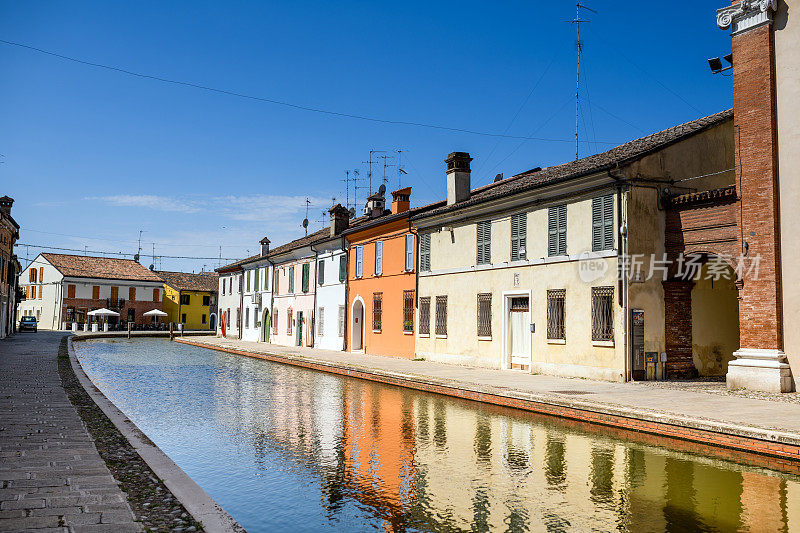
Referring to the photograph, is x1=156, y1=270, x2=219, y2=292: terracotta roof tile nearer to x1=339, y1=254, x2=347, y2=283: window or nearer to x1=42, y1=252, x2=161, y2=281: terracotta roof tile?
x1=42, y1=252, x2=161, y2=281: terracotta roof tile

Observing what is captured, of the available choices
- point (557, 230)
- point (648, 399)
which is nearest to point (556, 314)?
point (557, 230)

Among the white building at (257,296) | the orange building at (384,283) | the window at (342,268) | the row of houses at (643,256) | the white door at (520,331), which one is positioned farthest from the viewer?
the white building at (257,296)

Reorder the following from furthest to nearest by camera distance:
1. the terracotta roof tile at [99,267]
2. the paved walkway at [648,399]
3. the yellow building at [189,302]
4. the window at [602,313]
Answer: the yellow building at [189,302] < the terracotta roof tile at [99,267] < the window at [602,313] < the paved walkway at [648,399]

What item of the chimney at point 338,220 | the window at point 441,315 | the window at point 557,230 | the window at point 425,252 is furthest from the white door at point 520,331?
the chimney at point 338,220

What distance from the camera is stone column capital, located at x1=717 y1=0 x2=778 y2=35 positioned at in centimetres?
1517

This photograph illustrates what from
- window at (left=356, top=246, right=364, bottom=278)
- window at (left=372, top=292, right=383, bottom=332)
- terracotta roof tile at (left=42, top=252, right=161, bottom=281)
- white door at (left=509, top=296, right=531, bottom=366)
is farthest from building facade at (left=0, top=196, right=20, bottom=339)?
white door at (left=509, top=296, right=531, bottom=366)

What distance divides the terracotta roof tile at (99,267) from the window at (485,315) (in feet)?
183

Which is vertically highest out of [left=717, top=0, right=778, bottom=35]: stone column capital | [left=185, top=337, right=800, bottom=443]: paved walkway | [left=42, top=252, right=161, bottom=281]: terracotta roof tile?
[left=717, top=0, right=778, bottom=35]: stone column capital

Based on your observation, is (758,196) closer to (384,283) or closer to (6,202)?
(384,283)

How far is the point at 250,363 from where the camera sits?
28.2 m

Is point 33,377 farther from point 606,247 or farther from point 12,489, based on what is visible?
point 606,247

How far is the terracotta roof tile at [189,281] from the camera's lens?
72.8 m

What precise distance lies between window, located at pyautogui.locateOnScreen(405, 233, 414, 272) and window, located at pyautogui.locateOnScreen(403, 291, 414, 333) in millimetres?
1102

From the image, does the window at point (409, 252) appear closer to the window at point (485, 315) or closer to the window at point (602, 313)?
the window at point (485, 315)
